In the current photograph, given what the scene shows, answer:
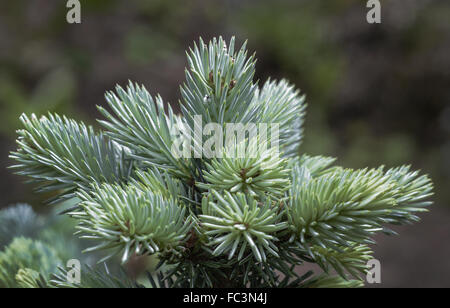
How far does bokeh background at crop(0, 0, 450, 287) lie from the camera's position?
3.05 meters

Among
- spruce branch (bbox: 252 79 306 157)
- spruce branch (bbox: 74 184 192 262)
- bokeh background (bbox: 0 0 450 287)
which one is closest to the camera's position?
spruce branch (bbox: 74 184 192 262)

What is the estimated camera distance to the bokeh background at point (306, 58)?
120 inches

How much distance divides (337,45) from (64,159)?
3.23 meters

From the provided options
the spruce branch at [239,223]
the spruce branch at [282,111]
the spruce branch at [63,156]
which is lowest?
the spruce branch at [239,223]

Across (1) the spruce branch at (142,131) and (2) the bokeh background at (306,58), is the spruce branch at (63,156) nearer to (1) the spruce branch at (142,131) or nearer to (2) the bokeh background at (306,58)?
(1) the spruce branch at (142,131)

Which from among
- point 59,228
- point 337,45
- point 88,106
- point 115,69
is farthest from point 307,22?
point 59,228

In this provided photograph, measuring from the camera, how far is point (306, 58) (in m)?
3.47

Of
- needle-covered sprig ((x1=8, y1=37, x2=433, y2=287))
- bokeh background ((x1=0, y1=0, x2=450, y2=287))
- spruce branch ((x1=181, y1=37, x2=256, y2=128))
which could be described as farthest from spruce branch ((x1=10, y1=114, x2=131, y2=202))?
A: bokeh background ((x1=0, y1=0, x2=450, y2=287))

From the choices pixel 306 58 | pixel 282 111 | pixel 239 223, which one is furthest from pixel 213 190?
pixel 306 58

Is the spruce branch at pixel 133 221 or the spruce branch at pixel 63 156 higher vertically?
the spruce branch at pixel 63 156

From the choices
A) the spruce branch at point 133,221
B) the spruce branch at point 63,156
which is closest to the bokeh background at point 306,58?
the spruce branch at point 63,156

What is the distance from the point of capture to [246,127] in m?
0.48

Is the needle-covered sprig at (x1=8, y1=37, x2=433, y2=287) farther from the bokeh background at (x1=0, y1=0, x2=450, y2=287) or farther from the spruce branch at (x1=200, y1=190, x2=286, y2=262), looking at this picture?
the bokeh background at (x1=0, y1=0, x2=450, y2=287)
